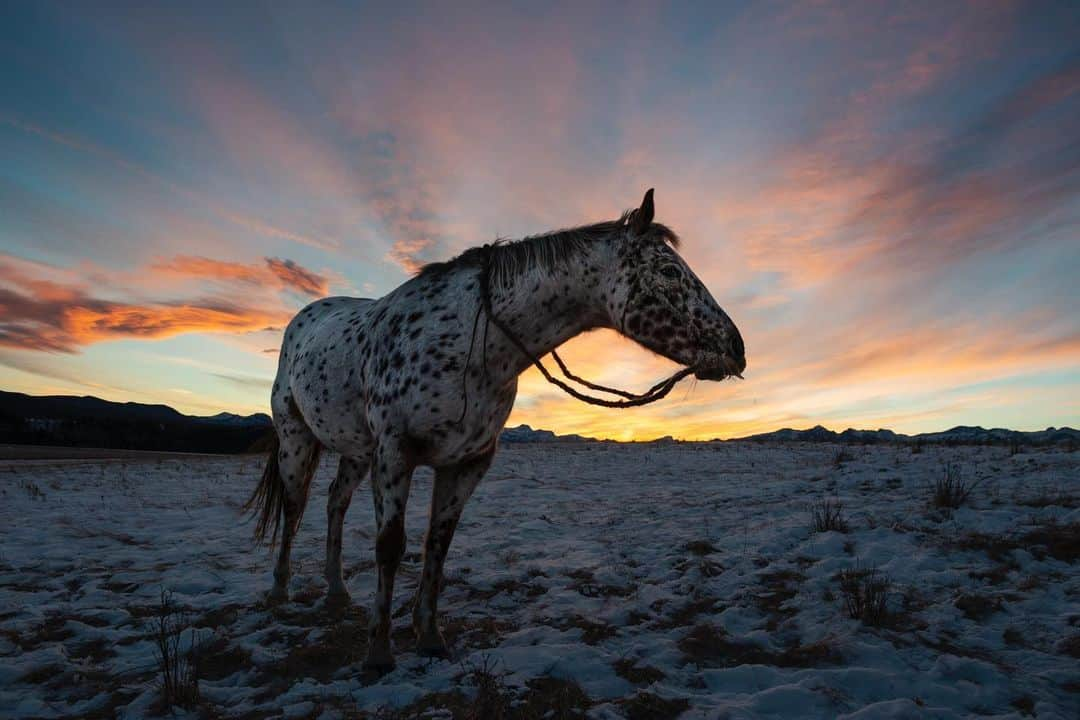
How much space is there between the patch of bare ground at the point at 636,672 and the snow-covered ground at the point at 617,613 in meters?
0.02

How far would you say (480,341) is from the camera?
12.1 feet

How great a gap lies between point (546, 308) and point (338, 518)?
3.27m

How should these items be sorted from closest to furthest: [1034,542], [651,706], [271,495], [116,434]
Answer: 1. [651,706]
2. [1034,542]
3. [271,495]
4. [116,434]

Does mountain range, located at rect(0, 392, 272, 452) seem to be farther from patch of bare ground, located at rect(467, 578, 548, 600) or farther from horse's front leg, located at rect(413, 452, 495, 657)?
horse's front leg, located at rect(413, 452, 495, 657)

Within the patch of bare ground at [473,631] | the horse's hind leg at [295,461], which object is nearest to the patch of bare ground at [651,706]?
the patch of bare ground at [473,631]

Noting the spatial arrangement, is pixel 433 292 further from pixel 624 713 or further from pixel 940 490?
pixel 940 490

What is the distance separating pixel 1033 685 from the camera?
2951 millimetres

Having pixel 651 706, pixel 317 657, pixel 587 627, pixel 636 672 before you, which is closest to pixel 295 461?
pixel 317 657

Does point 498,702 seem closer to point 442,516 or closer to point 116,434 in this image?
point 442,516

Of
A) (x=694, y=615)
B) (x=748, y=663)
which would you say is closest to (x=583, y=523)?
(x=694, y=615)

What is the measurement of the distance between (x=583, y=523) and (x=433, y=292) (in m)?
5.14

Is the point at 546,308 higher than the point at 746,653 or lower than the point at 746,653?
higher

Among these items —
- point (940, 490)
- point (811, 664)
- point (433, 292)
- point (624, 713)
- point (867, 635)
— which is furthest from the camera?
point (940, 490)

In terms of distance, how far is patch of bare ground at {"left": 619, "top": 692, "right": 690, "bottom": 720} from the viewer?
110 inches
